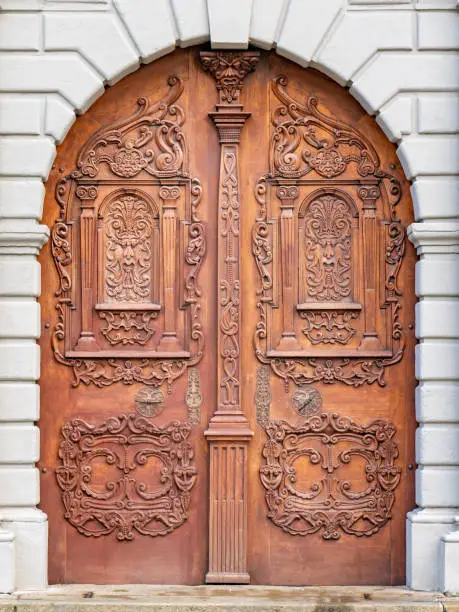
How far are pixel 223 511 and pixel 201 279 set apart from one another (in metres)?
1.90

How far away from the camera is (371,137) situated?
9070mm

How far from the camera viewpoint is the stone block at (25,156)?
873cm

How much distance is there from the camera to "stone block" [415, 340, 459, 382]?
341 inches

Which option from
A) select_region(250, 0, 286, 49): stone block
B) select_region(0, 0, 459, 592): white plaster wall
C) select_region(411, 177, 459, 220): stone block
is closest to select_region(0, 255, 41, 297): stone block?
select_region(0, 0, 459, 592): white plaster wall

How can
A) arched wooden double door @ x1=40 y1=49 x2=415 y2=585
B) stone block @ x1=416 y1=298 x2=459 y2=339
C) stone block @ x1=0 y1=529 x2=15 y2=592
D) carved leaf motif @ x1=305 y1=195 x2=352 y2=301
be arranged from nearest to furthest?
stone block @ x1=0 y1=529 x2=15 y2=592 < stone block @ x1=416 y1=298 x2=459 y2=339 < arched wooden double door @ x1=40 y1=49 x2=415 y2=585 < carved leaf motif @ x1=305 y1=195 x2=352 y2=301

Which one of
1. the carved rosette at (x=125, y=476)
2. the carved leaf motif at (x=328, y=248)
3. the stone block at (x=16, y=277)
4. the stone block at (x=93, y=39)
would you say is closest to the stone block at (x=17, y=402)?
the carved rosette at (x=125, y=476)

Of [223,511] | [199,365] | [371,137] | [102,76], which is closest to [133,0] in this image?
[102,76]

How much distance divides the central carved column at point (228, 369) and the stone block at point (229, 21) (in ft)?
0.61

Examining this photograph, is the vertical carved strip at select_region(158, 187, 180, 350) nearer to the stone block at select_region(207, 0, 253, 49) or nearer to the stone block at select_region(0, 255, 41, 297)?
the stone block at select_region(0, 255, 41, 297)

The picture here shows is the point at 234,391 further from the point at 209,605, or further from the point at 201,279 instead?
the point at 209,605

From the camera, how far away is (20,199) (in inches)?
343

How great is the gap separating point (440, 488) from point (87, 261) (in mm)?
3386

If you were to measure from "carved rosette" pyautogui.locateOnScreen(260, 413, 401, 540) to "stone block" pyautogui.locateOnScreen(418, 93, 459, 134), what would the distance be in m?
2.42

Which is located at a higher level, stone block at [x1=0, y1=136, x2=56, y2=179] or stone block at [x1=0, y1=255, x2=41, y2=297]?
stone block at [x1=0, y1=136, x2=56, y2=179]
